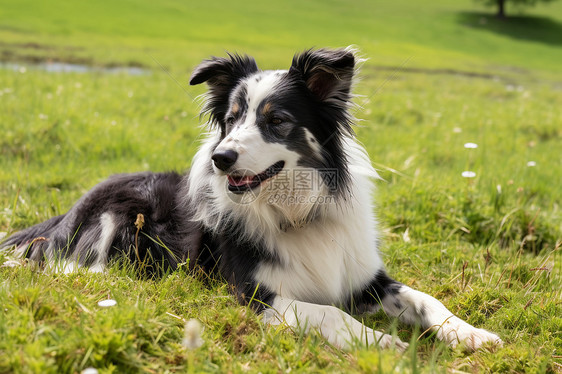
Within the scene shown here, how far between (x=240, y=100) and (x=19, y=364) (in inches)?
80.3

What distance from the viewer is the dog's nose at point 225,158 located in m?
3.02

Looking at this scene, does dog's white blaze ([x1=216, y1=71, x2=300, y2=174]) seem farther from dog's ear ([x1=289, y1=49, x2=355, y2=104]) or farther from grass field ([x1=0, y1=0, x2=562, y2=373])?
grass field ([x1=0, y1=0, x2=562, y2=373])

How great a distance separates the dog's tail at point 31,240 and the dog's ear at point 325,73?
7.18ft

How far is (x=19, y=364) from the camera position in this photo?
6.97 ft

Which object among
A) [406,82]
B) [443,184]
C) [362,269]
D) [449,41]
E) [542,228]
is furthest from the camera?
[449,41]

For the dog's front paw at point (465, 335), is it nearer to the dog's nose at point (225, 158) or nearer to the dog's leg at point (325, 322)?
the dog's leg at point (325, 322)

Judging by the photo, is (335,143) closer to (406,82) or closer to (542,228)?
(542,228)

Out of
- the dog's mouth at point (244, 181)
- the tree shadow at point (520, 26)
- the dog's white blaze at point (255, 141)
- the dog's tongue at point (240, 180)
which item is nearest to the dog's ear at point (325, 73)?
the dog's white blaze at point (255, 141)

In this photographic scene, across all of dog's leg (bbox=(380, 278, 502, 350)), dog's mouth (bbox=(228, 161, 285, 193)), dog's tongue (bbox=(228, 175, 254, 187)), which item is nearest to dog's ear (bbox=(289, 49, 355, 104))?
dog's mouth (bbox=(228, 161, 285, 193))

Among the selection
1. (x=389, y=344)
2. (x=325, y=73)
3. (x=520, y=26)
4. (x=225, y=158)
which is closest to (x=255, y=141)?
(x=225, y=158)

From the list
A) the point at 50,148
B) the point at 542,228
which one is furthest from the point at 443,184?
the point at 50,148

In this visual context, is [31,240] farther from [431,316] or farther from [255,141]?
[431,316]

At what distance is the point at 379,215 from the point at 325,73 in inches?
75.4

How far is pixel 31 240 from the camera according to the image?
389 cm
